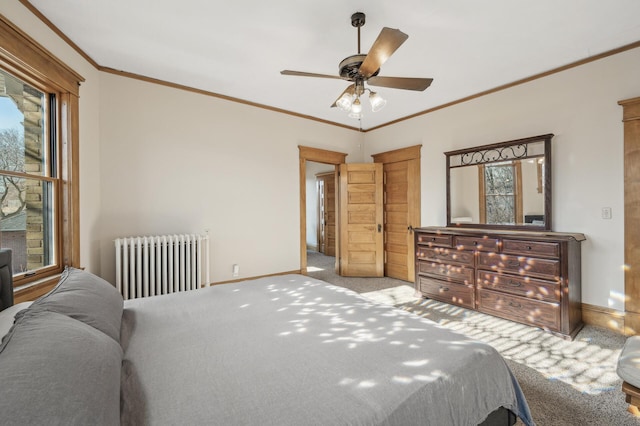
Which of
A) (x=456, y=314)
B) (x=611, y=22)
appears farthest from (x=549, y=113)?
(x=456, y=314)

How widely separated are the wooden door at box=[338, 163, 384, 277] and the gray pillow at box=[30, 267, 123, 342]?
387 cm

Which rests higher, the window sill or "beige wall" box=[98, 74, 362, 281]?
"beige wall" box=[98, 74, 362, 281]

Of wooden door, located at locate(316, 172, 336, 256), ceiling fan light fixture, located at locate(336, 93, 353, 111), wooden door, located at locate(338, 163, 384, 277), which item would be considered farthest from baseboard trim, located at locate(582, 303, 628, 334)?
wooden door, located at locate(316, 172, 336, 256)

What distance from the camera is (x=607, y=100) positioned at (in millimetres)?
2832

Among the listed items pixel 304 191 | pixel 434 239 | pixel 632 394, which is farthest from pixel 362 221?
pixel 632 394

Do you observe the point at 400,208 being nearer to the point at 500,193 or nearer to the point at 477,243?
the point at 500,193

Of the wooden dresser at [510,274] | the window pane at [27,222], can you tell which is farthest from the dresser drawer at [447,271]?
the window pane at [27,222]

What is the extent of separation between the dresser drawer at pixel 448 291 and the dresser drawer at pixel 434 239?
47 cm

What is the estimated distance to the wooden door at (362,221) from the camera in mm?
5066

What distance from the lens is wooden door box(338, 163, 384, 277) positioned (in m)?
5.07

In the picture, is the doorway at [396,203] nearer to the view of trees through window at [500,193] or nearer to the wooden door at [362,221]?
the wooden door at [362,221]

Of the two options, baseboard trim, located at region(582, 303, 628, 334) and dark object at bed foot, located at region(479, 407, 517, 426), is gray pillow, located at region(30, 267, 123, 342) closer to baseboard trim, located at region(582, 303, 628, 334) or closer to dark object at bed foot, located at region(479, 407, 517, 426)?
dark object at bed foot, located at region(479, 407, 517, 426)

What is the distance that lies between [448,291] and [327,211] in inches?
170

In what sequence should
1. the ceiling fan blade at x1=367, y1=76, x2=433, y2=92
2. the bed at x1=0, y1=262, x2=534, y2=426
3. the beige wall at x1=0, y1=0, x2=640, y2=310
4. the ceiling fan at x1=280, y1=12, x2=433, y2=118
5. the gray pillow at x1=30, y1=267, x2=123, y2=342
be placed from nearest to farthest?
the bed at x1=0, y1=262, x2=534, y2=426 → the gray pillow at x1=30, y1=267, x2=123, y2=342 → the ceiling fan at x1=280, y1=12, x2=433, y2=118 → the ceiling fan blade at x1=367, y1=76, x2=433, y2=92 → the beige wall at x1=0, y1=0, x2=640, y2=310
